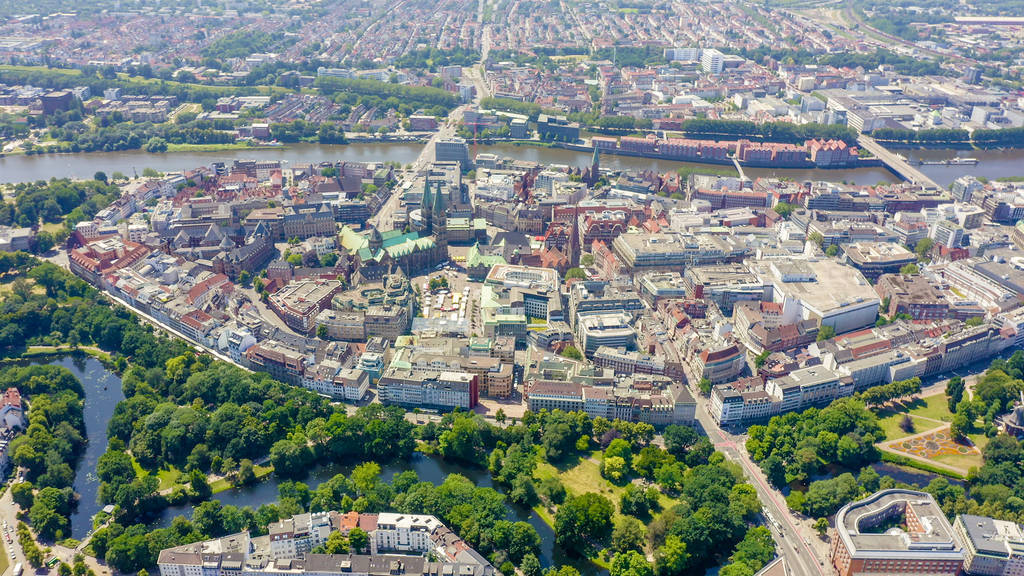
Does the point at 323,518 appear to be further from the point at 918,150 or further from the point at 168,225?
the point at 918,150

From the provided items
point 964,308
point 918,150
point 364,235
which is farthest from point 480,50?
point 964,308

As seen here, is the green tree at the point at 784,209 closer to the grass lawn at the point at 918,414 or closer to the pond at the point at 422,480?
the grass lawn at the point at 918,414

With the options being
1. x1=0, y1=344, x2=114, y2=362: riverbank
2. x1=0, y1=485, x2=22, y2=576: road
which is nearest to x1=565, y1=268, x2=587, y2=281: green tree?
x1=0, y1=344, x2=114, y2=362: riverbank

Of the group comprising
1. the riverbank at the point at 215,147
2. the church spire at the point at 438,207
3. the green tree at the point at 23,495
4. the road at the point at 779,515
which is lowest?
the road at the point at 779,515

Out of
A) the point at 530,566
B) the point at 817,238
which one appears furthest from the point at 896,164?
the point at 530,566

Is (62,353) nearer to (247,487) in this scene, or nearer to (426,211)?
(247,487)

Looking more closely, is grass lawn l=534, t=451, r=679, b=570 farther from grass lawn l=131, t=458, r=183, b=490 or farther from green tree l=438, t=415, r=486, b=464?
grass lawn l=131, t=458, r=183, b=490

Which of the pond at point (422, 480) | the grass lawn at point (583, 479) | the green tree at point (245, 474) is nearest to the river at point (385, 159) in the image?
the grass lawn at point (583, 479)
